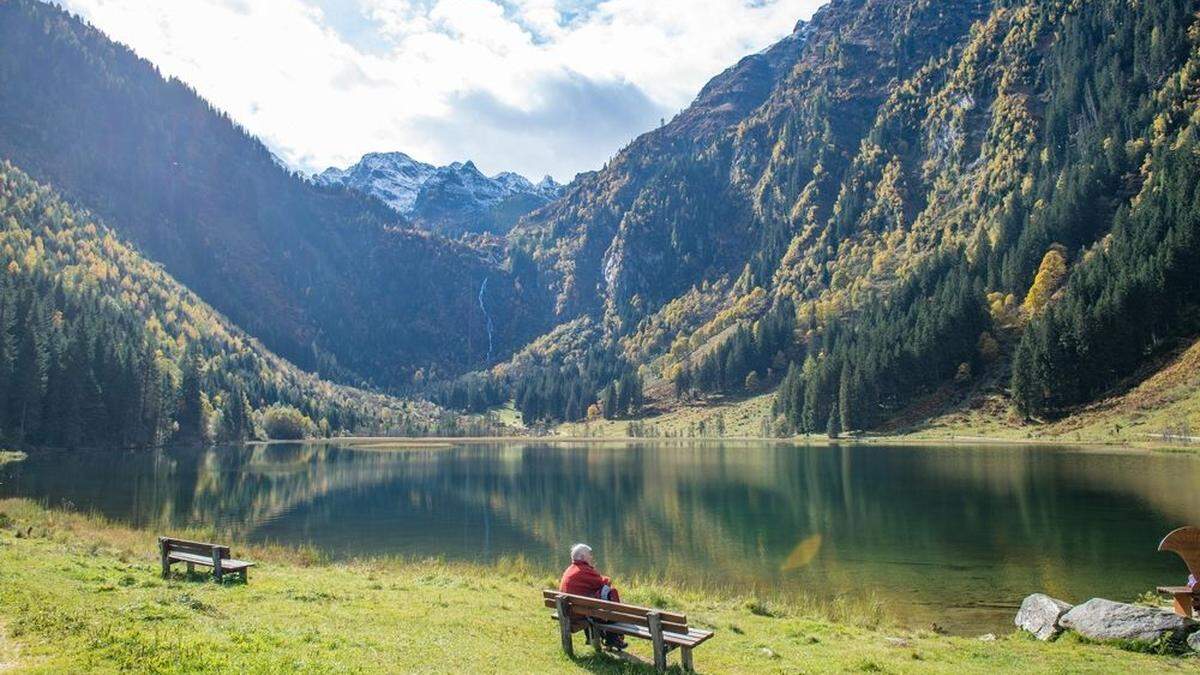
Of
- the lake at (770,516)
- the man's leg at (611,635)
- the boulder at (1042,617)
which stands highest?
the man's leg at (611,635)

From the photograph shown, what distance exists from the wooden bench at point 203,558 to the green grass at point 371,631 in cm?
64

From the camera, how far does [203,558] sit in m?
23.5

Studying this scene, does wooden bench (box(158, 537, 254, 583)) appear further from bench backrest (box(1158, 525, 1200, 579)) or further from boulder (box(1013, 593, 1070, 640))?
bench backrest (box(1158, 525, 1200, 579))

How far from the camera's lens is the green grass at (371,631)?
12945 millimetres

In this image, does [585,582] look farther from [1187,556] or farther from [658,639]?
[1187,556]

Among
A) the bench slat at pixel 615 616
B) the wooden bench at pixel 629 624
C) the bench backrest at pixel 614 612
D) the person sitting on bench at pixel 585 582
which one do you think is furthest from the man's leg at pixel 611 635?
the bench slat at pixel 615 616

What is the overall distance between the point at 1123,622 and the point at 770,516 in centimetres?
3236

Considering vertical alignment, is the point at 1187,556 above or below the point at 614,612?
above

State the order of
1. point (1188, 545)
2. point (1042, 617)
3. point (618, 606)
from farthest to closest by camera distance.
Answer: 1. point (1042, 617)
2. point (1188, 545)
3. point (618, 606)

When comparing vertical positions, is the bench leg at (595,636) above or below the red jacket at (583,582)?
below

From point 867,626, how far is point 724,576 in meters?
10.9

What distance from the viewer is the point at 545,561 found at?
37000mm

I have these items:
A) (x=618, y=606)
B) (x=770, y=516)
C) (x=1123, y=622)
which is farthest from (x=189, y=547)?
(x=770, y=516)

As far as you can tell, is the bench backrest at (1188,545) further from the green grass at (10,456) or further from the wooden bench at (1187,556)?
the green grass at (10,456)
